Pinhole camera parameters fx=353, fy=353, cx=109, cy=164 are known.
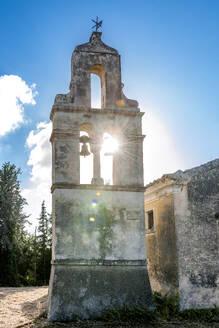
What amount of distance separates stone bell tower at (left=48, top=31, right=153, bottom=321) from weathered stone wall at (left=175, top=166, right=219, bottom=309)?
138 centimetres

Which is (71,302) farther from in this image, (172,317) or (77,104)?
(77,104)

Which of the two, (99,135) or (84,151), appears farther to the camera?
Result: (84,151)

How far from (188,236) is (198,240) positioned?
33cm

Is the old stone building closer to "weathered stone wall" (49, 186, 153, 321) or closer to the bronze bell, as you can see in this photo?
"weathered stone wall" (49, 186, 153, 321)

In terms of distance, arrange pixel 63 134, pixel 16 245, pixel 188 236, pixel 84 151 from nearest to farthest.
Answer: pixel 63 134 < pixel 84 151 < pixel 188 236 < pixel 16 245

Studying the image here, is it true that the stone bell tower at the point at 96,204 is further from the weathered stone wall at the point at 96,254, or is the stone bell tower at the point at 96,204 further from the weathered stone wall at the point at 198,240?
the weathered stone wall at the point at 198,240

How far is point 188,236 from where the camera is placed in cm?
991

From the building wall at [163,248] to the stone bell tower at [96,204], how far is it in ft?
4.20

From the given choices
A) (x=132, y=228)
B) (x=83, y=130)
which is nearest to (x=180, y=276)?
(x=132, y=228)

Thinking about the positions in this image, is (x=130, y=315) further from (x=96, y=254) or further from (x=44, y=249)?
(x=44, y=249)

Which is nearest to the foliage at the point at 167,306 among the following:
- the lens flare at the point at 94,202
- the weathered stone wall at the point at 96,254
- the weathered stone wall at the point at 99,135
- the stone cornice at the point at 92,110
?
the weathered stone wall at the point at 96,254

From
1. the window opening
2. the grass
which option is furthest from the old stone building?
the window opening

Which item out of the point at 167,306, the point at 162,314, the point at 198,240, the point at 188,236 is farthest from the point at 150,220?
the point at 162,314

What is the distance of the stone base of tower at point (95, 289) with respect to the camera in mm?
8078
